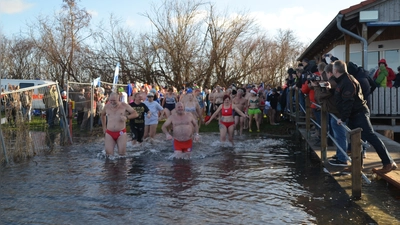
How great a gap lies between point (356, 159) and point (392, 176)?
1058 mm

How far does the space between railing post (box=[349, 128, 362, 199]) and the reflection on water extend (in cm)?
25

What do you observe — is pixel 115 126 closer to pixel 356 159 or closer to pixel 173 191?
pixel 173 191

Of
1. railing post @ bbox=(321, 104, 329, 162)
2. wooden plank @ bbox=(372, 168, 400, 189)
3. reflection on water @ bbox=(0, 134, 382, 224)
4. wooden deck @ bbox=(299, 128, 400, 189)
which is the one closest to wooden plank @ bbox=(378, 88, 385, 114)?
wooden deck @ bbox=(299, 128, 400, 189)

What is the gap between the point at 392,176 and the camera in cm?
712

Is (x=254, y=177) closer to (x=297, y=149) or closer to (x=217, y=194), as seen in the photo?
(x=217, y=194)

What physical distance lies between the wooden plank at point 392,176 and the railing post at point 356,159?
556 mm

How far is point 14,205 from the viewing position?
22.6 ft

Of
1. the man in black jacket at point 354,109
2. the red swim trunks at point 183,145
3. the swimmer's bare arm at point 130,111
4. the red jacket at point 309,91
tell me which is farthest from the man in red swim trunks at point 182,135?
the man in black jacket at point 354,109

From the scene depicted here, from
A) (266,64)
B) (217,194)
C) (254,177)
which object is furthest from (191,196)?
(266,64)

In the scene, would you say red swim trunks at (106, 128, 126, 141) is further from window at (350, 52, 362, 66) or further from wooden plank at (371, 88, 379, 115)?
window at (350, 52, 362, 66)

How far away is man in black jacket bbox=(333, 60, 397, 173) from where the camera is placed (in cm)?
736

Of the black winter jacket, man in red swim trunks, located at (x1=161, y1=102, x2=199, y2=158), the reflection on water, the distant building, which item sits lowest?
the reflection on water

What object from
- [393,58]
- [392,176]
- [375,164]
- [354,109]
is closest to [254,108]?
[393,58]

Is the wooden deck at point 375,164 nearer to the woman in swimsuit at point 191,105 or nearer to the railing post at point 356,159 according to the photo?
the railing post at point 356,159
